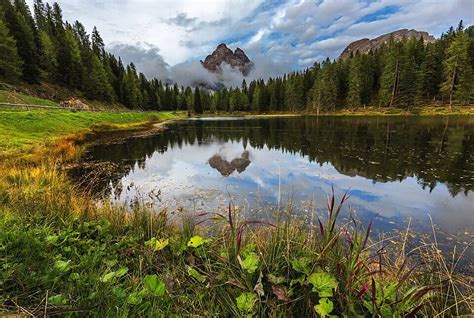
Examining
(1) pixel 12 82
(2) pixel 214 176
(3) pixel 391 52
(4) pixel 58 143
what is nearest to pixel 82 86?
(1) pixel 12 82

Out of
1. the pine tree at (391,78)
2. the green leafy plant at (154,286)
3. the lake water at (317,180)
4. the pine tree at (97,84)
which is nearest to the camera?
the green leafy plant at (154,286)

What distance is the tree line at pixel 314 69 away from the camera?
5281 cm

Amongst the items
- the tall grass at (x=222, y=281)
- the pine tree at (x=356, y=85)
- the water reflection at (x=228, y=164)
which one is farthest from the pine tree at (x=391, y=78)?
the tall grass at (x=222, y=281)

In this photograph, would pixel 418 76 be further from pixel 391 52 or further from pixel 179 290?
pixel 179 290

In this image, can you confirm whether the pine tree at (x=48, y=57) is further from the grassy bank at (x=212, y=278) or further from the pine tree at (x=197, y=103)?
the grassy bank at (x=212, y=278)

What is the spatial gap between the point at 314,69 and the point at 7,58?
88.5 meters

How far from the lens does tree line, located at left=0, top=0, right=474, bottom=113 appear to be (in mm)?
52812

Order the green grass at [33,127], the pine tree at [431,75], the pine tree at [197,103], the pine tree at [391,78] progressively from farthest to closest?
the pine tree at [197,103]
the pine tree at [391,78]
the pine tree at [431,75]
the green grass at [33,127]

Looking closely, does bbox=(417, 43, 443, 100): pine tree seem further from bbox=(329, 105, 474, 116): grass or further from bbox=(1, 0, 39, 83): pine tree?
bbox=(1, 0, 39, 83): pine tree

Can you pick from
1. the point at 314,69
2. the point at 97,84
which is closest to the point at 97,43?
the point at 97,84

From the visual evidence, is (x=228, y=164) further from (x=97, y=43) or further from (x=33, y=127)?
(x=97, y=43)

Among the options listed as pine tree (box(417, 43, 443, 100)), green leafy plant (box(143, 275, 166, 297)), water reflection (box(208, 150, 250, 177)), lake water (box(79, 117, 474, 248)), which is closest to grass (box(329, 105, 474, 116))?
pine tree (box(417, 43, 443, 100))

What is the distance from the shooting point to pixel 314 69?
95.2m

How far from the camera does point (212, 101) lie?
429 ft
